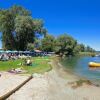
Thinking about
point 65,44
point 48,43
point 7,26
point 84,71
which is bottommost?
point 84,71

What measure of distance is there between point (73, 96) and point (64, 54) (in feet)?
420

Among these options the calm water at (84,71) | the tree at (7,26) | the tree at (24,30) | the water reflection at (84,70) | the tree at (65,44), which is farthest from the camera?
the tree at (65,44)

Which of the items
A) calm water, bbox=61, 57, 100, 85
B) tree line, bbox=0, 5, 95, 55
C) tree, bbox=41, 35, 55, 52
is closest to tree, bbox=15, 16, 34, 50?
tree line, bbox=0, 5, 95, 55

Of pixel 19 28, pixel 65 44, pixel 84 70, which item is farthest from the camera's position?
pixel 65 44

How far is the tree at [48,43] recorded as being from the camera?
129 m

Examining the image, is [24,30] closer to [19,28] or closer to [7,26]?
[19,28]

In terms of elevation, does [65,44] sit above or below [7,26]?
below

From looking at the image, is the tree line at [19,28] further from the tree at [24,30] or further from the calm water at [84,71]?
the calm water at [84,71]

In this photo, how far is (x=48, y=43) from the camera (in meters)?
133

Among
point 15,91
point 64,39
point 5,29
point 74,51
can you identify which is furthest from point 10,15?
point 15,91

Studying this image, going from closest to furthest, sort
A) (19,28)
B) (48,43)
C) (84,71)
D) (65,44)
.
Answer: (84,71)
(19,28)
(48,43)
(65,44)

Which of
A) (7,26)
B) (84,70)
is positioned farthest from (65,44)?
(84,70)

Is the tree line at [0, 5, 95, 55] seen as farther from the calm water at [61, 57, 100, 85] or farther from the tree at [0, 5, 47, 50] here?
the calm water at [61, 57, 100, 85]

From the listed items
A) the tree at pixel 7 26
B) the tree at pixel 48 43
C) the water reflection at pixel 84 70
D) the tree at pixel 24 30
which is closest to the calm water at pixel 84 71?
the water reflection at pixel 84 70
